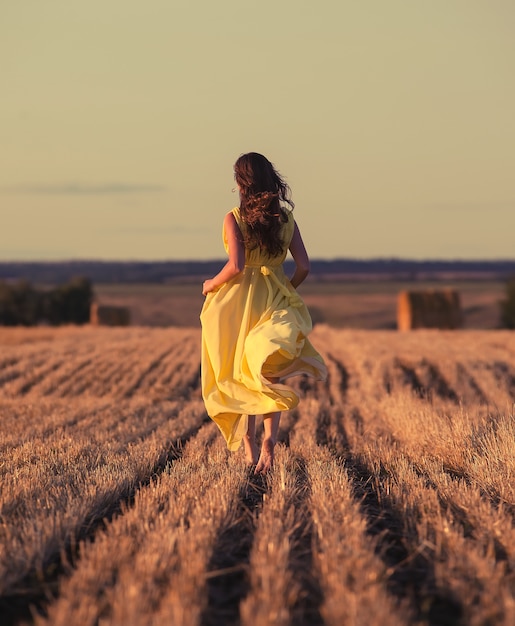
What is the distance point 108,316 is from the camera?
43.8 metres

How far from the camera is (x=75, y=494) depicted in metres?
5.87

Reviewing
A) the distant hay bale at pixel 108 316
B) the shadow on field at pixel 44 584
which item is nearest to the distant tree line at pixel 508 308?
the distant hay bale at pixel 108 316

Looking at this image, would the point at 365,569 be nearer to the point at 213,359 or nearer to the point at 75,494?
the point at 75,494

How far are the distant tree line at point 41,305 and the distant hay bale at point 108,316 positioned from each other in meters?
19.9

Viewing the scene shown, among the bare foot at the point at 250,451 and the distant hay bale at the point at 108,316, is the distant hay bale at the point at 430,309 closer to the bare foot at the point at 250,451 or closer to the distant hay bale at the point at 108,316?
the distant hay bale at the point at 108,316

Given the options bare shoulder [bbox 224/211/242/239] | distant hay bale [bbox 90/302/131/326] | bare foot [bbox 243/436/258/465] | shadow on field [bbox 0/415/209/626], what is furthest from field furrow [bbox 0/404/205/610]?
distant hay bale [bbox 90/302/131/326]

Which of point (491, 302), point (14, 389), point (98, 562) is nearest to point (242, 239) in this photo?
point (98, 562)

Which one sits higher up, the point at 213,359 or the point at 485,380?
the point at 213,359

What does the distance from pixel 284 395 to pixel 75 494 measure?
218 cm

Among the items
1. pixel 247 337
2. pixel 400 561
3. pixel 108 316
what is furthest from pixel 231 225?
pixel 108 316

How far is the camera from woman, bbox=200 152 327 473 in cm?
764

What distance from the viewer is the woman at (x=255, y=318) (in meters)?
7.64

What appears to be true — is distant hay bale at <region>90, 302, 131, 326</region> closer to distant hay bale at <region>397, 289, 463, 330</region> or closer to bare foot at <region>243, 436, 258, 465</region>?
distant hay bale at <region>397, 289, 463, 330</region>

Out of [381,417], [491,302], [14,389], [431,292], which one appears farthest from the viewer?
[491,302]
